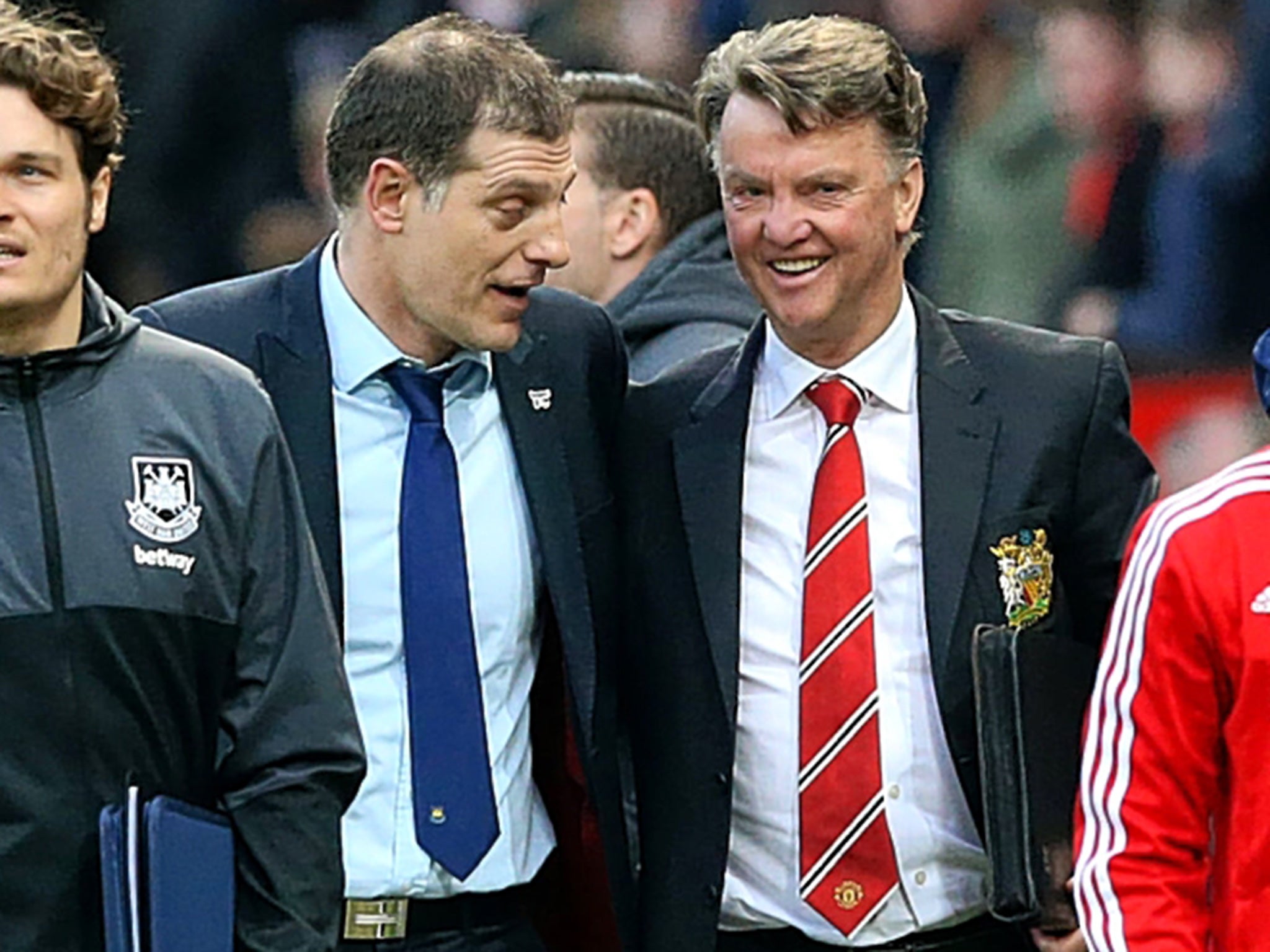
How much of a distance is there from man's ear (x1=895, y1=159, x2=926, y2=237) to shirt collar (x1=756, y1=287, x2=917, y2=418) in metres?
0.09

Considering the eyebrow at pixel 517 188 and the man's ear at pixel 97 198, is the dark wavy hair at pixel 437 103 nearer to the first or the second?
the eyebrow at pixel 517 188

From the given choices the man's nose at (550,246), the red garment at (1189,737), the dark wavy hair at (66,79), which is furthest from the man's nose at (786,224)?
the dark wavy hair at (66,79)

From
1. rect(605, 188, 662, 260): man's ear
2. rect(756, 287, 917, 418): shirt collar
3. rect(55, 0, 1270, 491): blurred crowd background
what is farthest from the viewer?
rect(55, 0, 1270, 491): blurred crowd background

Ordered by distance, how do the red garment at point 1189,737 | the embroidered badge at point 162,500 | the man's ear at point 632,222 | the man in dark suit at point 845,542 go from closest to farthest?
the red garment at point 1189,737
the embroidered badge at point 162,500
the man in dark suit at point 845,542
the man's ear at point 632,222

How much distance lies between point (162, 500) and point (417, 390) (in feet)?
1.83

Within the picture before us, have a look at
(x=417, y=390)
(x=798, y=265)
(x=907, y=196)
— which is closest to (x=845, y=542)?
(x=798, y=265)

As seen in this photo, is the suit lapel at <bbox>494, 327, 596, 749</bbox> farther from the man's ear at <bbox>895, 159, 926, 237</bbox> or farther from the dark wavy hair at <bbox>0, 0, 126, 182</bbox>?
the dark wavy hair at <bbox>0, 0, 126, 182</bbox>

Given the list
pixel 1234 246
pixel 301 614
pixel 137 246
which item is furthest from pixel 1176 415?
pixel 301 614

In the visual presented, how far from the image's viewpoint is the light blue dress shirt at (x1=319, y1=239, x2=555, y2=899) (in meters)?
3.06

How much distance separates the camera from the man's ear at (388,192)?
3.22 metres

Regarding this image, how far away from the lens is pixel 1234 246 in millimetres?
5543

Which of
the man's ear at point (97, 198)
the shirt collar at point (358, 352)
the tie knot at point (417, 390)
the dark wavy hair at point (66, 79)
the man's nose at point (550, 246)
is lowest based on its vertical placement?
the tie knot at point (417, 390)

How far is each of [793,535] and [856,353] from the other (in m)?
0.23

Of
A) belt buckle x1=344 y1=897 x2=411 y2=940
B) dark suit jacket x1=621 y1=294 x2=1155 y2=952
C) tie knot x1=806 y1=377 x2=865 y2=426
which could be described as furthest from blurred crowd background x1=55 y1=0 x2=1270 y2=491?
belt buckle x1=344 y1=897 x2=411 y2=940
